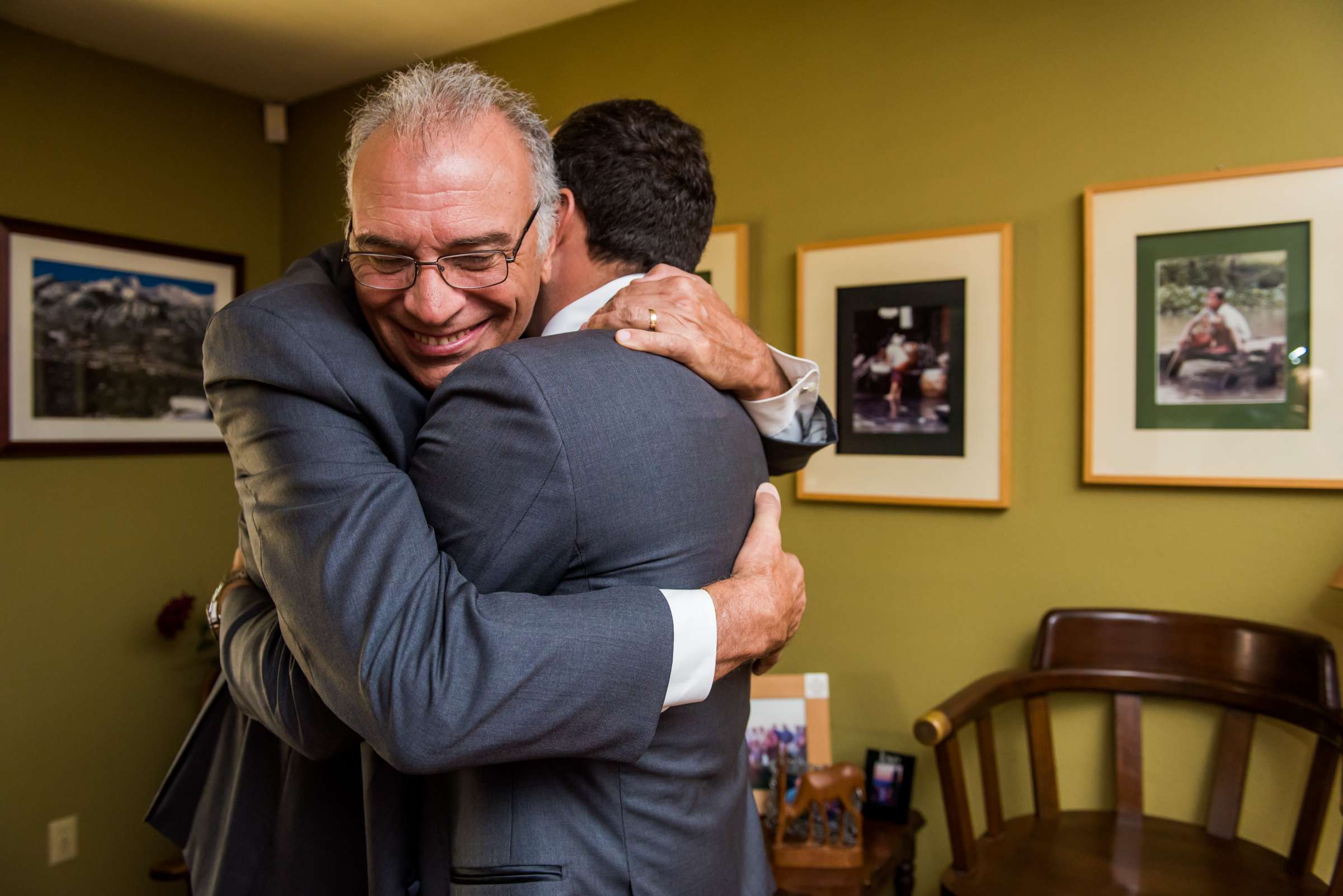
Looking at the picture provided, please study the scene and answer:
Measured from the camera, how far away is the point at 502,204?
1.10 metres

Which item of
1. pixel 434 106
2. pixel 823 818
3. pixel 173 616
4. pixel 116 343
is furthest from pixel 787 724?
pixel 116 343

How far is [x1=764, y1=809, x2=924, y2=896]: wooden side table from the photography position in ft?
6.73

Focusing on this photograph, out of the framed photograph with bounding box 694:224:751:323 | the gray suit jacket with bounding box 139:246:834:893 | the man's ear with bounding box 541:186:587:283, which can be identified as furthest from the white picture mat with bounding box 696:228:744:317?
the gray suit jacket with bounding box 139:246:834:893

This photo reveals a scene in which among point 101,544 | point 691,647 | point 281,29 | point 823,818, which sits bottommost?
point 823,818

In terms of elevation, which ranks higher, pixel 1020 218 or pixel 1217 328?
pixel 1020 218

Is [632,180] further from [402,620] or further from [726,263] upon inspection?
[726,263]

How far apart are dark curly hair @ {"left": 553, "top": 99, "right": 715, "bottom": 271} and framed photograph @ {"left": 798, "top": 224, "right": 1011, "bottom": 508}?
1.25 m

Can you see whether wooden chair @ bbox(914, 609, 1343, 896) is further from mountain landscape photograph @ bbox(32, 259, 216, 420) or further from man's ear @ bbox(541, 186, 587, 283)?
mountain landscape photograph @ bbox(32, 259, 216, 420)

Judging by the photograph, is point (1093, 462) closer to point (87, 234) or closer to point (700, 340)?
point (700, 340)

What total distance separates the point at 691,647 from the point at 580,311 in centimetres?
50

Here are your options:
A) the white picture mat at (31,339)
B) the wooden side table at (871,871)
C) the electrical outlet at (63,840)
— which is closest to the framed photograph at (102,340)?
the white picture mat at (31,339)

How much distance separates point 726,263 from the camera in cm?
278

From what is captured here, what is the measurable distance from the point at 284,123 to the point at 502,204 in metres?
3.37

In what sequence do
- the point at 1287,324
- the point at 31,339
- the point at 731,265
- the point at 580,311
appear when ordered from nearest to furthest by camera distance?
the point at 580,311 → the point at 1287,324 → the point at 731,265 → the point at 31,339
